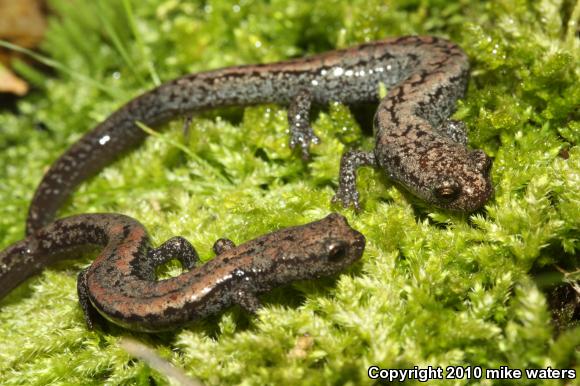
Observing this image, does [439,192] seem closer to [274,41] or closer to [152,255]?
[152,255]

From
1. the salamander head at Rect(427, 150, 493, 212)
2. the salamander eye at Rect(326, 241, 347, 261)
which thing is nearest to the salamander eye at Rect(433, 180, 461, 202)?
the salamander head at Rect(427, 150, 493, 212)

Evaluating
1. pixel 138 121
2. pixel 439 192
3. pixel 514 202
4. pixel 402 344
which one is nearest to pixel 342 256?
pixel 402 344

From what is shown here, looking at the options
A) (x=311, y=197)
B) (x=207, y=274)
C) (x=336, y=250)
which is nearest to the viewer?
(x=336, y=250)

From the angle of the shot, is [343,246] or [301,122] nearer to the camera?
[343,246]

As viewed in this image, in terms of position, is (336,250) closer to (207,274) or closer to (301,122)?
(207,274)

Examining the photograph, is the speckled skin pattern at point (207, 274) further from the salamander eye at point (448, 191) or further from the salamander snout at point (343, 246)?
the salamander eye at point (448, 191)

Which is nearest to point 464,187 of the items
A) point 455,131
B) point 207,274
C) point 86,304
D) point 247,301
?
point 455,131

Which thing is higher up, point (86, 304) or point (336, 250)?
point (336, 250)

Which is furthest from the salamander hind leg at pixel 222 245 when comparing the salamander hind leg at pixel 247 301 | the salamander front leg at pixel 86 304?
the salamander front leg at pixel 86 304
